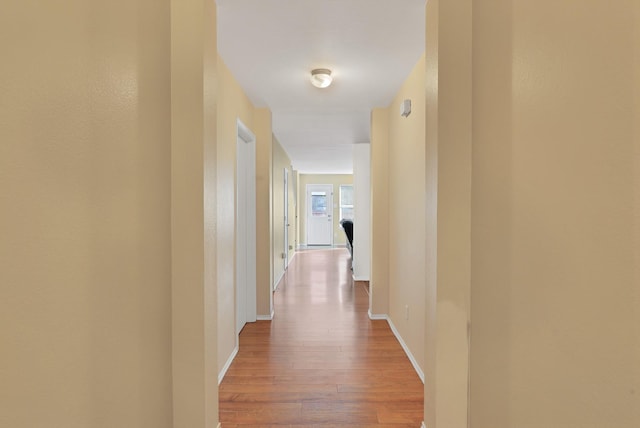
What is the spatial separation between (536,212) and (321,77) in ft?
7.06

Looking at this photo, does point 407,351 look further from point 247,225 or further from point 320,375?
point 247,225

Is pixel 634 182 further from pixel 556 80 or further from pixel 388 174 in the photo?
pixel 388 174

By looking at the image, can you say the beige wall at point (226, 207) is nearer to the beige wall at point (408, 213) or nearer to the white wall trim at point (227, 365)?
the white wall trim at point (227, 365)

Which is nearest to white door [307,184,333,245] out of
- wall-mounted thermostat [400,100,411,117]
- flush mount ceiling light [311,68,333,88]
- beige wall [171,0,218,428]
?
wall-mounted thermostat [400,100,411,117]

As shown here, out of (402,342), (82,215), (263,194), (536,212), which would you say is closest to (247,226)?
(263,194)

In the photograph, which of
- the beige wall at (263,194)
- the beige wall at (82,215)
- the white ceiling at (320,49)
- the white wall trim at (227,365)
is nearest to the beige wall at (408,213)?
the white ceiling at (320,49)

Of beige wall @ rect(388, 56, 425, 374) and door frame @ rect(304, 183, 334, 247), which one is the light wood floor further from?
door frame @ rect(304, 183, 334, 247)

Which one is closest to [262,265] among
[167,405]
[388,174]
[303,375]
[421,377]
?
[303,375]

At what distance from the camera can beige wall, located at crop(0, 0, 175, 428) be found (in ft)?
2.64

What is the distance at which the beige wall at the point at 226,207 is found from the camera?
2479 millimetres

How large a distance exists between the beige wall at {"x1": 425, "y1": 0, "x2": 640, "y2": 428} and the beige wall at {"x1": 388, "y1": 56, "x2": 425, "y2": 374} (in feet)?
2.98

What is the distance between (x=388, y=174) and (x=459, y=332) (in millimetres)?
2624

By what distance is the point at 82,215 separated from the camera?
103 cm

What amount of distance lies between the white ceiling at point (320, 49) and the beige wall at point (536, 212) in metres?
0.47
